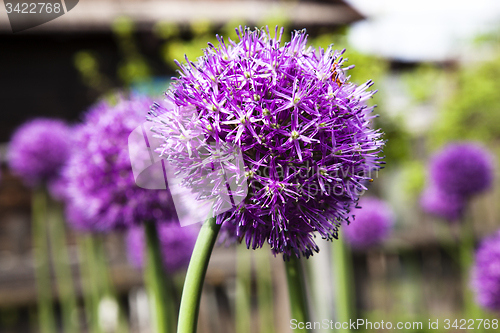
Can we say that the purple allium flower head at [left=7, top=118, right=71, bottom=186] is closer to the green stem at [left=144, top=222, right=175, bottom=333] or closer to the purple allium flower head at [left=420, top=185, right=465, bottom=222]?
the green stem at [left=144, top=222, right=175, bottom=333]

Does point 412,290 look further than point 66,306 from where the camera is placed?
Yes

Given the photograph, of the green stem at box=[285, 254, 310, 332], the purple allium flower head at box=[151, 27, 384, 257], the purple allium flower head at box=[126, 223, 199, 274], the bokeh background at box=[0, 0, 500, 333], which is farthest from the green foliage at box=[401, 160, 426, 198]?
the purple allium flower head at box=[151, 27, 384, 257]

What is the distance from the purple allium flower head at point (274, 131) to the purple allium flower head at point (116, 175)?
2.19ft

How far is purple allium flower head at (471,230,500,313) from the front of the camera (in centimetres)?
246

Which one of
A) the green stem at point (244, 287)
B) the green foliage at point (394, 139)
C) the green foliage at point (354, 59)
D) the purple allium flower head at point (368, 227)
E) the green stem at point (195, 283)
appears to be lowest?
the green stem at point (244, 287)

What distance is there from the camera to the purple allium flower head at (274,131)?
0.91 m

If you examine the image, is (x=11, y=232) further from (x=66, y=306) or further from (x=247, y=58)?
(x=247, y=58)

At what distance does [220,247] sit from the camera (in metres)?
3.97

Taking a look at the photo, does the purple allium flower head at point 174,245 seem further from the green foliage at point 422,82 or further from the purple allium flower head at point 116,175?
the green foliage at point 422,82

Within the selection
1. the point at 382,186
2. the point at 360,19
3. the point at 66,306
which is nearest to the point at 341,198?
the point at 66,306

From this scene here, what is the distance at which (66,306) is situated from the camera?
3.06 m

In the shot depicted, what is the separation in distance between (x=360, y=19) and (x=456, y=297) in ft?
12.6

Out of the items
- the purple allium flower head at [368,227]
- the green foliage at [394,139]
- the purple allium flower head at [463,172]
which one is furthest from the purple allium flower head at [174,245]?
the purple allium flower head at [463,172]

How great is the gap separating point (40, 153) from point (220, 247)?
1805 millimetres
